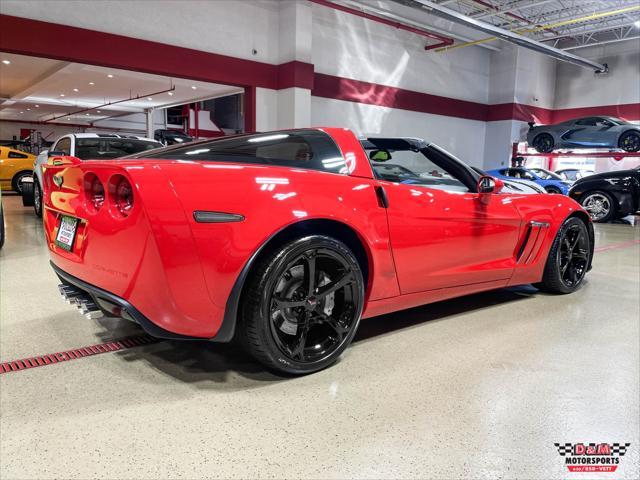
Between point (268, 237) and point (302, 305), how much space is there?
0.34 metres

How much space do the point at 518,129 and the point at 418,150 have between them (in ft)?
51.0

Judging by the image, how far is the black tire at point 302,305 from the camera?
6.10 ft

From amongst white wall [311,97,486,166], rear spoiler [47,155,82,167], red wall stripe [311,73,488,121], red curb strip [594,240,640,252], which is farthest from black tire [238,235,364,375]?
red wall stripe [311,73,488,121]

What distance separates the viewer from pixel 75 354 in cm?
227

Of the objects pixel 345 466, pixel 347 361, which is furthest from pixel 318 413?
pixel 347 361

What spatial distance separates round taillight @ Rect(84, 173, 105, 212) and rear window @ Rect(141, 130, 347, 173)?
12.5 inches

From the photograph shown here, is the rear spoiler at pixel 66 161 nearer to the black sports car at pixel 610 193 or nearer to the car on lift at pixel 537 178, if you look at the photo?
the black sports car at pixel 610 193

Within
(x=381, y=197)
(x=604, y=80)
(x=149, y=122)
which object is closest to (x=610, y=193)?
(x=381, y=197)

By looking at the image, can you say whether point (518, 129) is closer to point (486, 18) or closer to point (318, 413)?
point (486, 18)

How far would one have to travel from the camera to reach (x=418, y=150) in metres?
2.64

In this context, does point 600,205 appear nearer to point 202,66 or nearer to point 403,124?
point 403,124

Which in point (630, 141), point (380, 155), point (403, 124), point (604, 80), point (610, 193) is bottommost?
point (610, 193)

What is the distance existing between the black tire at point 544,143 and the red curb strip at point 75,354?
47.6 ft

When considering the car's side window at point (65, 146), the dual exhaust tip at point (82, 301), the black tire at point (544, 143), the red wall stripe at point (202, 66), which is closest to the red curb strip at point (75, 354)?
the dual exhaust tip at point (82, 301)
